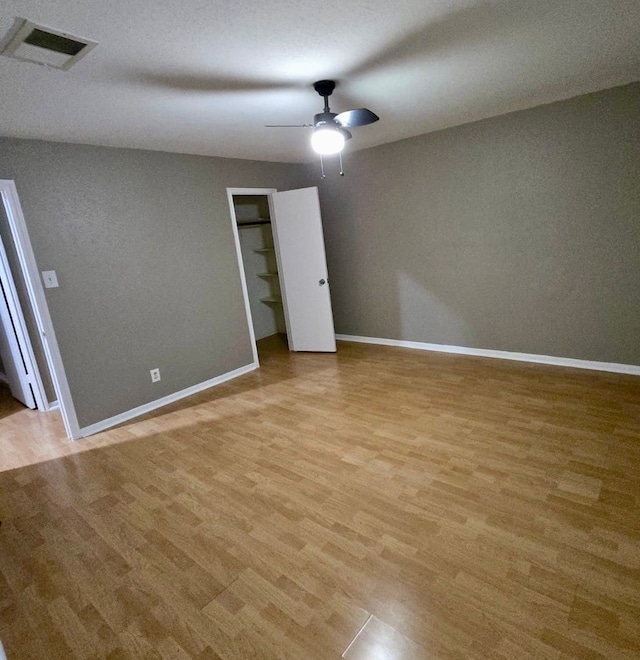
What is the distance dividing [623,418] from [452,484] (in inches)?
57.5

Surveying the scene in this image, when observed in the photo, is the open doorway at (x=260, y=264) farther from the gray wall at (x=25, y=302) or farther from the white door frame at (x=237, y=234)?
the gray wall at (x=25, y=302)

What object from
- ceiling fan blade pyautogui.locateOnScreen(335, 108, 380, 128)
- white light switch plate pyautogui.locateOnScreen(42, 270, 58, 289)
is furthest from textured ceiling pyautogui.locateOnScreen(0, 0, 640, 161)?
white light switch plate pyautogui.locateOnScreen(42, 270, 58, 289)

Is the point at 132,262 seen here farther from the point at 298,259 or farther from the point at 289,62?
the point at 289,62

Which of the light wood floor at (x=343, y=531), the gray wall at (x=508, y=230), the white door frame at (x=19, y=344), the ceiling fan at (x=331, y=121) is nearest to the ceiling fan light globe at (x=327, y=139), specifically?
the ceiling fan at (x=331, y=121)

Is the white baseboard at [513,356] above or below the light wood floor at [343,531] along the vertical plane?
above

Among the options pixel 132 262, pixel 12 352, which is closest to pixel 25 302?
pixel 12 352

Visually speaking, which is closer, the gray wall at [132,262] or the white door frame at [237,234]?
the gray wall at [132,262]

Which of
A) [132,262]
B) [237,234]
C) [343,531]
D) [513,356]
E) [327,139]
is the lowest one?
[343,531]

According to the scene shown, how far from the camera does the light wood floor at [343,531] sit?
4.47 ft

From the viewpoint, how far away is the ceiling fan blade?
7.38 feet

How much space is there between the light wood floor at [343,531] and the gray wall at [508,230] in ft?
2.21

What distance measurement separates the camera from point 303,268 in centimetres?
455

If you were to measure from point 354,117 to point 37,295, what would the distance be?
2.69 metres

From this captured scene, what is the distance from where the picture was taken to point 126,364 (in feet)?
10.9
